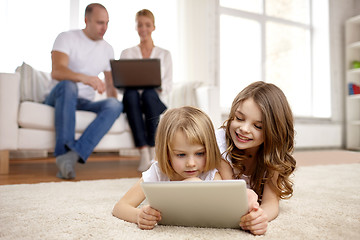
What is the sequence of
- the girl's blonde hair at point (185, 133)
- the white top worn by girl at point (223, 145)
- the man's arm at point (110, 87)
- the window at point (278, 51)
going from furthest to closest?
1. the window at point (278, 51)
2. the man's arm at point (110, 87)
3. the white top worn by girl at point (223, 145)
4. the girl's blonde hair at point (185, 133)

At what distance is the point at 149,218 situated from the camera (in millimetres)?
664

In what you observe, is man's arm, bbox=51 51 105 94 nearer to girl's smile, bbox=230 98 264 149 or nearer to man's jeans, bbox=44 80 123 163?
man's jeans, bbox=44 80 123 163

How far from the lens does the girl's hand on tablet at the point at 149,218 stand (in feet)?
2.17

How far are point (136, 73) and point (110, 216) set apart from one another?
42.5 inches

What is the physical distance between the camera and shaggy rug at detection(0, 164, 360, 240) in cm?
63

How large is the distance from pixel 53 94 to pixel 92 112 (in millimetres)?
245

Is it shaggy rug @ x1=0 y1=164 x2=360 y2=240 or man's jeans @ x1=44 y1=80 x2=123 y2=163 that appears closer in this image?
shaggy rug @ x1=0 y1=164 x2=360 y2=240

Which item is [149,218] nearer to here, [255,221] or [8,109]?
[255,221]

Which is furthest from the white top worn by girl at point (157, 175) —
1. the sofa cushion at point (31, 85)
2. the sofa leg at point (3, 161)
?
the sofa cushion at point (31, 85)

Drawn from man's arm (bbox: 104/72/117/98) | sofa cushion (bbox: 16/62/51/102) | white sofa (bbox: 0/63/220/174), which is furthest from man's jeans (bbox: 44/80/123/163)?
sofa cushion (bbox: 16/62/51/102)

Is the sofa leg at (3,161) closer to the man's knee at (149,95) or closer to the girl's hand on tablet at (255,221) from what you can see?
the man's knee at (149,95)

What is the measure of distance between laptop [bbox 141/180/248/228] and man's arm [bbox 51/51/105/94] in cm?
122

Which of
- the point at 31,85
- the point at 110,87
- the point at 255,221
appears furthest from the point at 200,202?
the point at 31,85

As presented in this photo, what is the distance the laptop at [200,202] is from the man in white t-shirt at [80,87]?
97 cm
